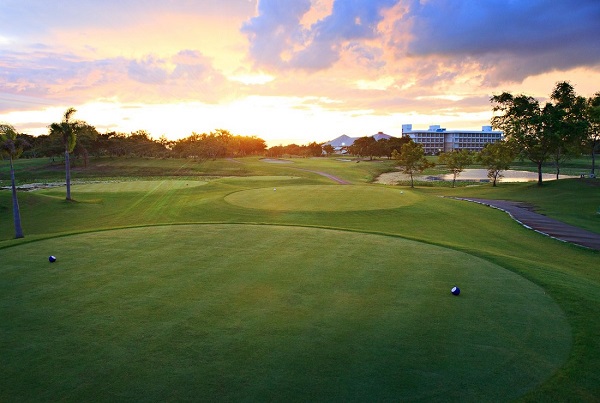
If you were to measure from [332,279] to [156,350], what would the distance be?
4155mm

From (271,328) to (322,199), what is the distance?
19.8 metres

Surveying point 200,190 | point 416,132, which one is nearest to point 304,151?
point 416,132

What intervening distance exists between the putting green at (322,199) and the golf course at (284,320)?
386 inches

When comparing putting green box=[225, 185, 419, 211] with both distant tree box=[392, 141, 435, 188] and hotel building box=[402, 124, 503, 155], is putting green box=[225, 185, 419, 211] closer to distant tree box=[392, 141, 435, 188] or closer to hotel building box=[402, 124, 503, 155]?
distant tree box=[392, 141, 435, 188]

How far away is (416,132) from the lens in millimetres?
195875

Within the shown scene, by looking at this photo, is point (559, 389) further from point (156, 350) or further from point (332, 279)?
point (156, 350)

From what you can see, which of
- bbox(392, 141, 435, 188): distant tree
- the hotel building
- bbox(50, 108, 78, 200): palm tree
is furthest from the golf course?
the hotel building

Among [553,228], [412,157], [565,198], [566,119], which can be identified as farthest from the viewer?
[412,157]

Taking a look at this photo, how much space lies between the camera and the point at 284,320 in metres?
6.39

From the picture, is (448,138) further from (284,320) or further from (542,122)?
(284,320)

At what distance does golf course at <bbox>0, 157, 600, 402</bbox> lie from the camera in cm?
474

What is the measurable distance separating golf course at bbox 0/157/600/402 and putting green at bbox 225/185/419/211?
9.80 metres

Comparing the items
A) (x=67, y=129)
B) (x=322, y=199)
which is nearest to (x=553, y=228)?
(x=322, y=199)

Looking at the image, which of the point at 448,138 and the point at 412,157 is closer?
the point at 412,157
